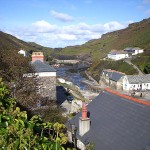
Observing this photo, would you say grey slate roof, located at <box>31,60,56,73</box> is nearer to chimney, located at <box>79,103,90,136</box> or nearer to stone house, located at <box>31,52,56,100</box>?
stone house, located at <box>31,52,56,100</box>

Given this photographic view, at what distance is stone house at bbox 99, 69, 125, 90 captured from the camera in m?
74.7

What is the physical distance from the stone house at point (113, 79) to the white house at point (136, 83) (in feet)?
5.43

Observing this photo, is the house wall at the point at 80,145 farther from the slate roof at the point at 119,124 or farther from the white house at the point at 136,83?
the white house at the point at 136,83

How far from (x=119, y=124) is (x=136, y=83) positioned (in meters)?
56.9

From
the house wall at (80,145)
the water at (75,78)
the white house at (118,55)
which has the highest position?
the white house at (118,55)

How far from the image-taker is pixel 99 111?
19.6 m

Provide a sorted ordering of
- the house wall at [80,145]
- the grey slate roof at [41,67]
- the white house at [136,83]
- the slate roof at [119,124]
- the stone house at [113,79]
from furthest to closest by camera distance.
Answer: the stone house at [113,79], the white house at [136,83], the grey slate roof at [41,67], the house wall at [80,145], the slate roof at [119,124]

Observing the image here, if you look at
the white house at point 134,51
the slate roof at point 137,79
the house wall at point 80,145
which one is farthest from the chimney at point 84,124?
the white house at point 134,51

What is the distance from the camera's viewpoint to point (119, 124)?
55.8ft

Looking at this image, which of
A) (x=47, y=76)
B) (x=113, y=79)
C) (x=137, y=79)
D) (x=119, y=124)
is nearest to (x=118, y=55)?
(x=113, y=79)

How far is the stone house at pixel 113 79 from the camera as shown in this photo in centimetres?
7469

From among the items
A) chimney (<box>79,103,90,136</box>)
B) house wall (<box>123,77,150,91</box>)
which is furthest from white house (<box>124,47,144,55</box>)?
chimney (<box>79,103,90,136</box>)

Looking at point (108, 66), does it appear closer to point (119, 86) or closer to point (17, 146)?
point (119, 86)

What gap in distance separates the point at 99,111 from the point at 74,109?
1737 centimetres
